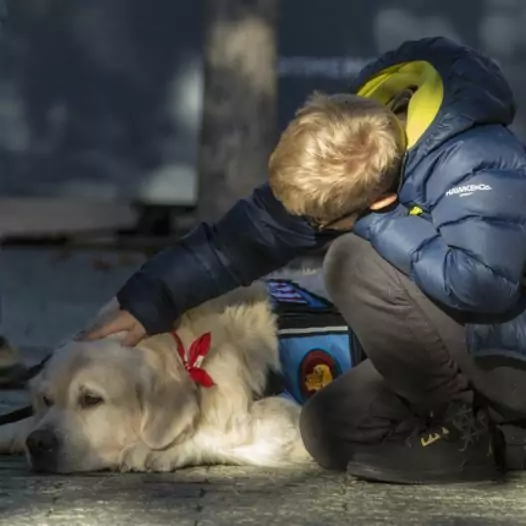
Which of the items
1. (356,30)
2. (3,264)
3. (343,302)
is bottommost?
(3,264)

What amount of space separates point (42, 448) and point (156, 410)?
0.35 metres

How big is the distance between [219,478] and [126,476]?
27cm

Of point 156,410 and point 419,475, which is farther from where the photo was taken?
point 156,410

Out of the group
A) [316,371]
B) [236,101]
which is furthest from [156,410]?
[236,101]

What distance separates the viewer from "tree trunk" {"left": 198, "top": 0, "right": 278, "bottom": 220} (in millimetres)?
6414

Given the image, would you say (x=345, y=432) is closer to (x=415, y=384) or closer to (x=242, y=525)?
(x=415, y=384)

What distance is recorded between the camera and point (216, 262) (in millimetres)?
3889

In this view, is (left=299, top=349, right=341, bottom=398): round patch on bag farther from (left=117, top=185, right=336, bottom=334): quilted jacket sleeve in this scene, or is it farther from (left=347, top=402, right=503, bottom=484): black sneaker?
(left=347, top=402, right=503, bottom=484): black sneaker

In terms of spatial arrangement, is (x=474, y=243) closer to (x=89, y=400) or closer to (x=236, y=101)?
(x=89, y=400)

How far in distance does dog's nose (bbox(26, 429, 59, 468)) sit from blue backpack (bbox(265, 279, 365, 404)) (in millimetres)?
802

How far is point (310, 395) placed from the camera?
4137mm

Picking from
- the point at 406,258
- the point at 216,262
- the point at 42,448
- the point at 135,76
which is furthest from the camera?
the point at 135,76

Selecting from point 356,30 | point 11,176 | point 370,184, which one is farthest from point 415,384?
point 11,176

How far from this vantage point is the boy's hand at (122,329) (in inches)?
152
